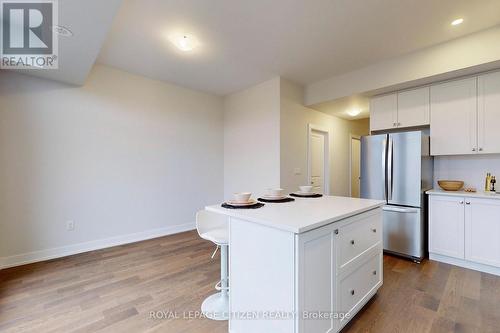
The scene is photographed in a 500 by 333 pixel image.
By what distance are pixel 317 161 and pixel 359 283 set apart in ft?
10.6

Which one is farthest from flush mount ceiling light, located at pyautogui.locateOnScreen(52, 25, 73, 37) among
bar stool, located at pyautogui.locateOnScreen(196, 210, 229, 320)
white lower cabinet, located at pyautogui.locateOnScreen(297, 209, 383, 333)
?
white lower cabinet, located at pyautogui.locateOnScreen(297, 209, 383, 333)

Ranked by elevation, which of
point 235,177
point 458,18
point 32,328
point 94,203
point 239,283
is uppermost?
point 458,18

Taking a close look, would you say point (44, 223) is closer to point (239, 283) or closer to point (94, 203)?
point (94, 203)

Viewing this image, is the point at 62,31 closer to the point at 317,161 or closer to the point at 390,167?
the point at 390,167

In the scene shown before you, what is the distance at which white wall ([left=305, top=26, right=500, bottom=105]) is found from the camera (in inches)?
100

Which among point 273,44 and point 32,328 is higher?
point 273,44

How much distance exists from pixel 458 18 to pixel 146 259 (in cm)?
460

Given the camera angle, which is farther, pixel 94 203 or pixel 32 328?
pixel 94 203

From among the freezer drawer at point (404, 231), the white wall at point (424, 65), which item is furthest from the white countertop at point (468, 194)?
the white wall at point (424, 65)

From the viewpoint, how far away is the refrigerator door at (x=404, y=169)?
2.93 metres

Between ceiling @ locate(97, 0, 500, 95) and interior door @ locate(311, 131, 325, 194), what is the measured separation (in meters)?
1.50

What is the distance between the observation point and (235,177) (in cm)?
473

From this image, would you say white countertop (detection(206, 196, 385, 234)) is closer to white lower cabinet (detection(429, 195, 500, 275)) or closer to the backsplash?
white lower cabinet (detection(429, 195, 500, 275))

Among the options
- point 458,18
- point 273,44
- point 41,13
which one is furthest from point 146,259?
point 458,18
